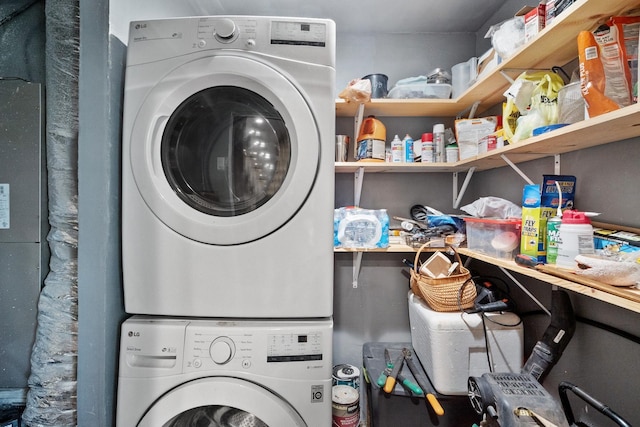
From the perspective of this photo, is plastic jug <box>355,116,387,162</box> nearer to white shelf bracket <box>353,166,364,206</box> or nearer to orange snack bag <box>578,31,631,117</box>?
white shelf bracket <box>353,166,364,206</box>

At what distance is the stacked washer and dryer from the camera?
83cm

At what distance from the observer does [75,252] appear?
890 millimetres

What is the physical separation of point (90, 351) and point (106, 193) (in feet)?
1.64

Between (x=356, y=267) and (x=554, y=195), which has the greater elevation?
(x=554, y=195)

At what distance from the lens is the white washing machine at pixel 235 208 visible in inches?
33.8

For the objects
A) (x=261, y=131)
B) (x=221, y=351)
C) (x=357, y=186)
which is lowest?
(x=221, y=351)

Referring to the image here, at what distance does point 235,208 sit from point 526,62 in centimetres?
119

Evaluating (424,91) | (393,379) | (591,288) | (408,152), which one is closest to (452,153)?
(408,152)

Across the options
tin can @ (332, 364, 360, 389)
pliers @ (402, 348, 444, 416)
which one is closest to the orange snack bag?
pliers @ (402, 348, 444, 416)

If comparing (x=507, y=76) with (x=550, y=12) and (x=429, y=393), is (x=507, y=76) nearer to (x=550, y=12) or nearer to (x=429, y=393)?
(x=550, y=12)

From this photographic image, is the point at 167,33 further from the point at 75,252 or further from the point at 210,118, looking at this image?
the point at 75,252

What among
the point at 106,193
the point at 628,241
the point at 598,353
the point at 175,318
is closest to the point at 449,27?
the point at 628,241

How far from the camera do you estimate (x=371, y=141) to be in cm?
150

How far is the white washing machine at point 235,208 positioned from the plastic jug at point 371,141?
0.66 meters
